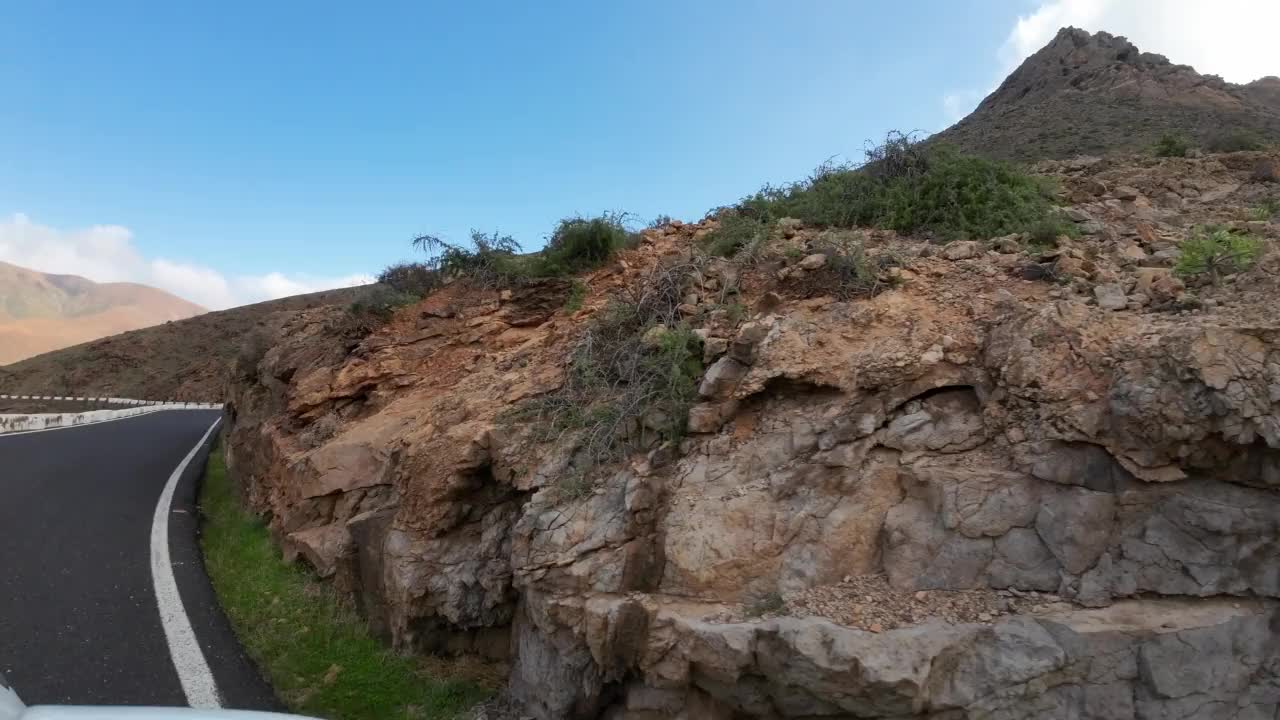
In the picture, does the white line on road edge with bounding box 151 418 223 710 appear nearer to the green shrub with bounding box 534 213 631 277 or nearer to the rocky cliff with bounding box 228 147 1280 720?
the rocky cliff with bounding box 228 147 1280 720

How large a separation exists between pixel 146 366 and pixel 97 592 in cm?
4044

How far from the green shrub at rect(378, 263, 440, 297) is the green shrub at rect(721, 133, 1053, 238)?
395 cm

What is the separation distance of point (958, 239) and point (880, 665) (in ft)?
12.8

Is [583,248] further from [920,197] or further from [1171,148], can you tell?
[1171,148]

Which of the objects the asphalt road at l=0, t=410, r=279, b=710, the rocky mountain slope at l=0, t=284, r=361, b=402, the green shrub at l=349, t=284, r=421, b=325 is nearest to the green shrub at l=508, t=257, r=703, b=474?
the asphalt road at l=0, t=410, r=279, b=710

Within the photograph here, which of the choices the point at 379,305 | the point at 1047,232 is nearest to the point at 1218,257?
the point at 1047,232

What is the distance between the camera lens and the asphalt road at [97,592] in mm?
4735

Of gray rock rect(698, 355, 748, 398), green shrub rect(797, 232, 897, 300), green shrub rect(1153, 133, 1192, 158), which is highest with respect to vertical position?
green shrub rect(1153, 133, 1192, 158)

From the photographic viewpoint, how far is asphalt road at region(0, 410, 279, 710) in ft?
15.5

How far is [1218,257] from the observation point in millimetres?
4566

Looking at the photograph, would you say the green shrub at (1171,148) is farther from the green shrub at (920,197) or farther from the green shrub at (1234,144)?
the green shrub at (920,197)

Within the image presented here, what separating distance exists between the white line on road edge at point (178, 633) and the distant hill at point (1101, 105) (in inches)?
675

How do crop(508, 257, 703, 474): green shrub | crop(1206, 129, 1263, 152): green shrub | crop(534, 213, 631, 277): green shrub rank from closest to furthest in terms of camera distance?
crop(508, 257, 703, 474): green shrub
crop(534, 213, 631, 277): green shrub
crop(1206, 129, 1263, 152): green shrub

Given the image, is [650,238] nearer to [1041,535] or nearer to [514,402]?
[514,402]
